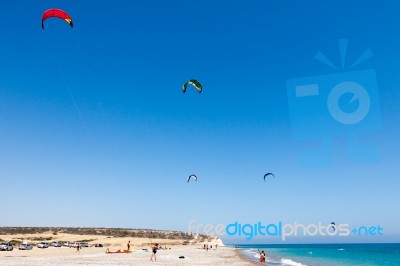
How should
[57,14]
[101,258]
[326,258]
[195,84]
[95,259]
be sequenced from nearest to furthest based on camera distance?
1. [57,14]
2. [195,84]
3. [95,259]
4. [101,258]
5. [326,258]

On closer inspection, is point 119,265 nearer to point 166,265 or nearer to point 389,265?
point 166,265

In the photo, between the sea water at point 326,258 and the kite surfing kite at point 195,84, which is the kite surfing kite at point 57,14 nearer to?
the kite surfing kite at point 195,84

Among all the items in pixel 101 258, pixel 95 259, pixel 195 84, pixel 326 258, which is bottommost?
pixel 95 259

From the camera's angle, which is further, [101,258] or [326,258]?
[326,258]

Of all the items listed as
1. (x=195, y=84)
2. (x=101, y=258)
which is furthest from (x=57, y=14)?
(x=101, y=258)

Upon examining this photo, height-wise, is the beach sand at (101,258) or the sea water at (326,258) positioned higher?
the sea water at (326,258)

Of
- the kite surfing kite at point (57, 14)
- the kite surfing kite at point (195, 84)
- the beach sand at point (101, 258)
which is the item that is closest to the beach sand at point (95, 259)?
the beach sand at point (101, 258)

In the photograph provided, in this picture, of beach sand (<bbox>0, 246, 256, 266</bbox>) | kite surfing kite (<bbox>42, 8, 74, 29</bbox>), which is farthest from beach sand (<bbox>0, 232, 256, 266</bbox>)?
kite surfing kite (<bbox>42, 8, 74, 29</bbox>)

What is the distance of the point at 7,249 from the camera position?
44.8 metres

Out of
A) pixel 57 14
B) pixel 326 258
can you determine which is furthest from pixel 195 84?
pixel 326 258

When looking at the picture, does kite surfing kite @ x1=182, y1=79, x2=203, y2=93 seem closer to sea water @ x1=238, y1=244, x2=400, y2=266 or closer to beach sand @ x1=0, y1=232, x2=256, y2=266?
beach sand @ x1=0, y1=232, x2=256, y2=266

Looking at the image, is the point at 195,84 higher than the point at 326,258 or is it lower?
higher

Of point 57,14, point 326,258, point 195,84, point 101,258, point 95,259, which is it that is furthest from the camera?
point 326,258

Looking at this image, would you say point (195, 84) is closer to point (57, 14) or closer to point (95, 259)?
point (57, 14)
